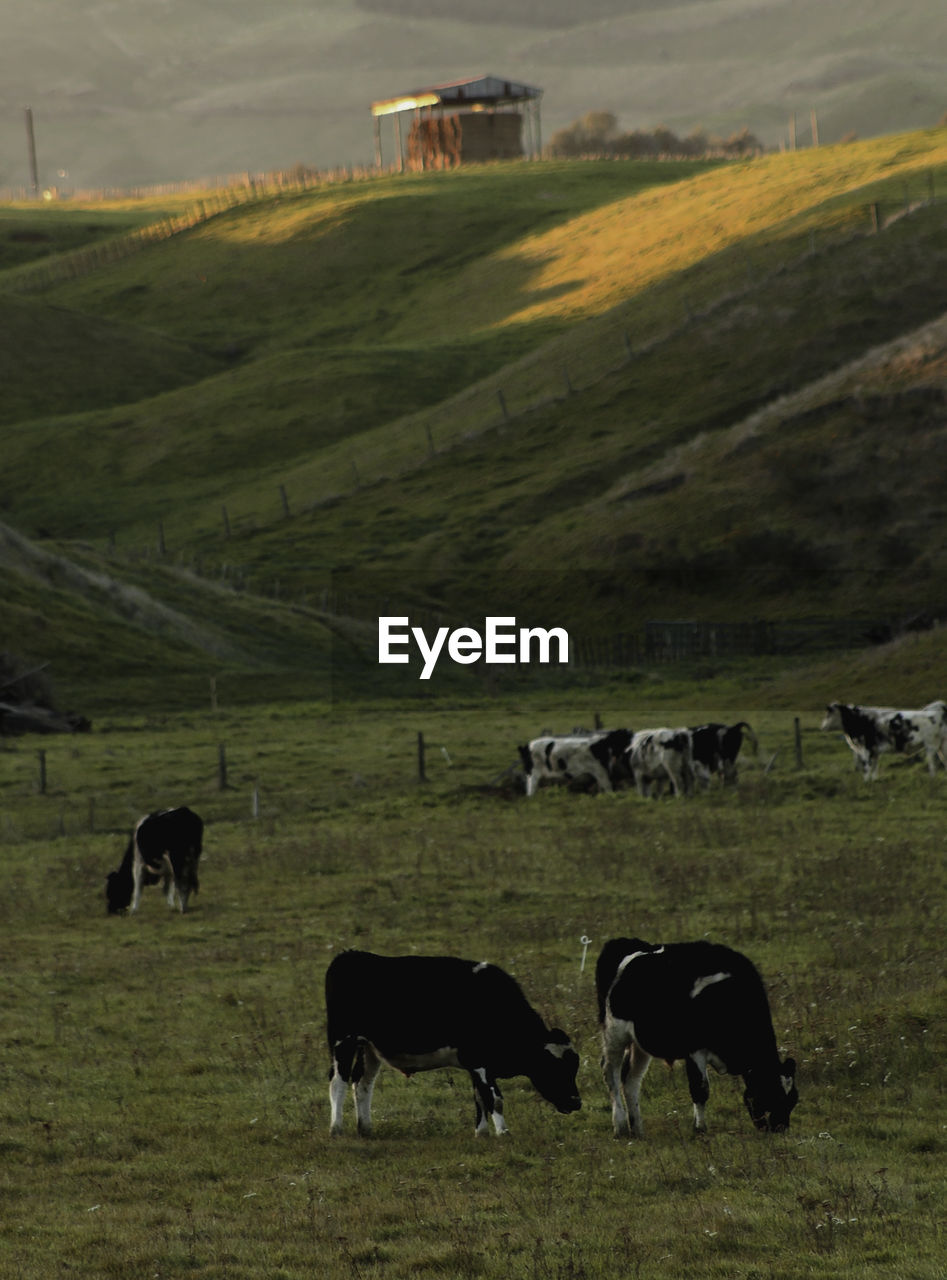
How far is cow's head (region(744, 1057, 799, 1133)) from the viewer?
41.0 feet

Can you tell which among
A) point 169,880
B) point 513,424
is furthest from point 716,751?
point 513,424

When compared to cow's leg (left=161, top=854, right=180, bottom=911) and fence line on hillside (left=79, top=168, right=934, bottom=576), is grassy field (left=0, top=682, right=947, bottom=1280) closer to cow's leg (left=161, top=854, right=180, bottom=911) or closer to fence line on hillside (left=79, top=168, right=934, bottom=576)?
cow's leg (left=161, top=854, right=180, bottom=911)

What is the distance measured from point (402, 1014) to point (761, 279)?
98.4 meters

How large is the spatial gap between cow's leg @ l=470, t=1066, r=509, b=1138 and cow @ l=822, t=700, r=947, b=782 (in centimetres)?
2285

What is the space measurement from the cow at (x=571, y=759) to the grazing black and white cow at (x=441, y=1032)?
22278 mm

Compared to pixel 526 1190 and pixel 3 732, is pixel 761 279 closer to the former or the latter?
pixel 3 732

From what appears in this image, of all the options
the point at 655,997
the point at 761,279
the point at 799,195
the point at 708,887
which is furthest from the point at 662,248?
the point at 655,997

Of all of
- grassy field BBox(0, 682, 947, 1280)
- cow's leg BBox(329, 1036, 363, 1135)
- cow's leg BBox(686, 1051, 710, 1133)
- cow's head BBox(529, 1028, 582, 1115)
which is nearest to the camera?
grassy field BBox(0, 682, 947, 1280)

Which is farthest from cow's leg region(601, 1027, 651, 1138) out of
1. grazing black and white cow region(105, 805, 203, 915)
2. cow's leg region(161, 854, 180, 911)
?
cow's leg region(161, 854, 180, 911)

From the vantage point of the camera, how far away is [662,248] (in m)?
132


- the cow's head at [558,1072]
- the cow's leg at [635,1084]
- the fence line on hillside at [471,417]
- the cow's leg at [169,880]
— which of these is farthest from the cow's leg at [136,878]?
the fence line on hillside at [471,417]

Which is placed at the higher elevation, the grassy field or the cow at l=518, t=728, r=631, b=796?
the cow at l=518, t=728, r=631, b=796

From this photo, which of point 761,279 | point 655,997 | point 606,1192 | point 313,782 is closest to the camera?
point 606,1192

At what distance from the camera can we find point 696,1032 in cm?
1245
